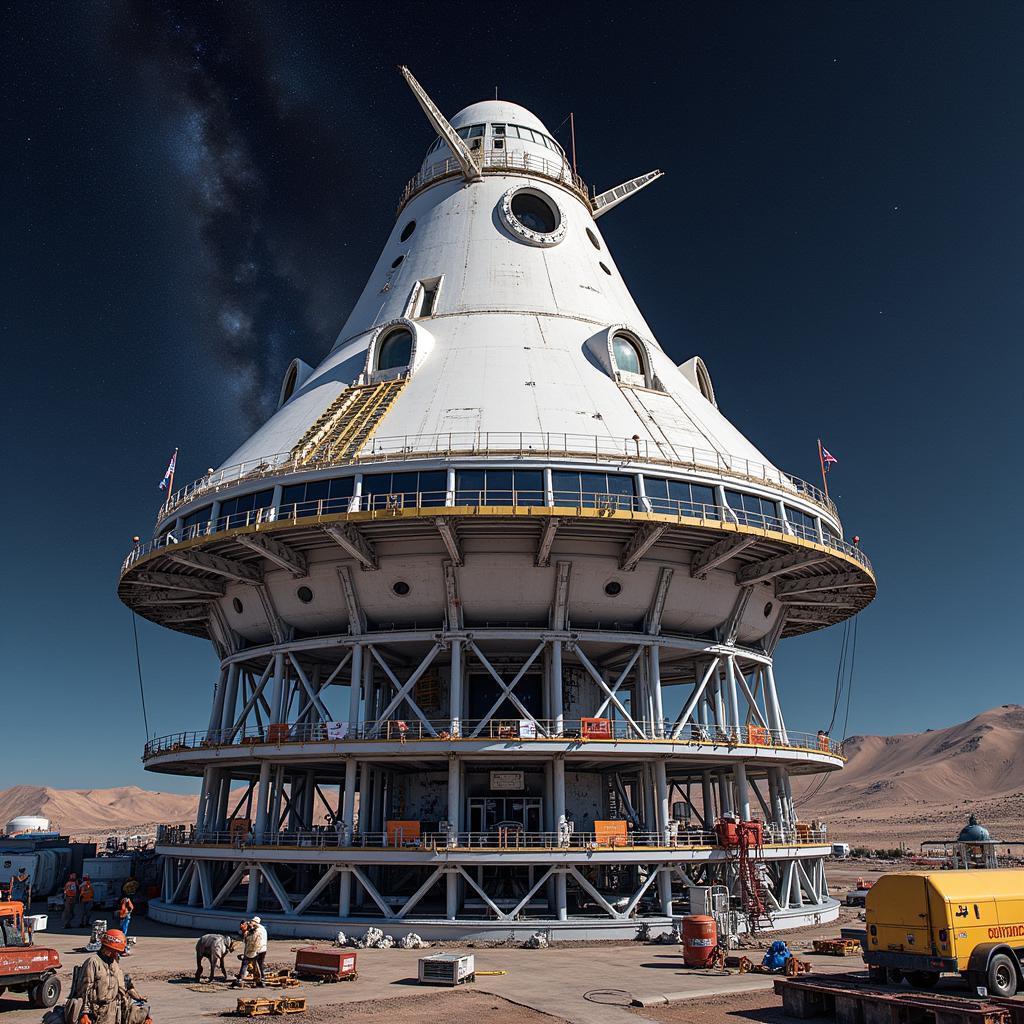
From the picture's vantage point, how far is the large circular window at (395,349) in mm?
36219

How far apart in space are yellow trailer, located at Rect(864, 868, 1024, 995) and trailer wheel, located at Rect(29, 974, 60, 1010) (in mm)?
15868

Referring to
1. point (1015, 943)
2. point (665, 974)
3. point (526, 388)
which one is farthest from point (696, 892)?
point (526, 388)

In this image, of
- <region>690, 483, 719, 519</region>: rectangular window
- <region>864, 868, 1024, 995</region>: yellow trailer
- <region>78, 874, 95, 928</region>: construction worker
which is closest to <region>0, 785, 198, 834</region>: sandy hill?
<region>78, 874, 95, 928</region>: construction worker

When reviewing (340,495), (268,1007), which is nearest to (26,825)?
(340,495)

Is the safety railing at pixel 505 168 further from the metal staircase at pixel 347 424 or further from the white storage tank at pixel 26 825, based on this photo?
the white storage tank at pixel 26 825

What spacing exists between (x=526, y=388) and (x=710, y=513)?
8.48 meters

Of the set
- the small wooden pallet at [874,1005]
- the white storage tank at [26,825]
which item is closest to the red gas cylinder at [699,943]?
the small wooden pallet at [874,1005]

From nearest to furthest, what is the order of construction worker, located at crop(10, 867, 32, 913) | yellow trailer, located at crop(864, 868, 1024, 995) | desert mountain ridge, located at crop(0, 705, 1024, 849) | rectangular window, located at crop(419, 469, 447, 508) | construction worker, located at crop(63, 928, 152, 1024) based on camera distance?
construction worker, located at crop(63, 928, 152, 1024) < yellow trailer, located at crop(864, 868, 1024, 995) < rectangular window, located at crop(419, 469, 447, 508) < construction worker, located at crop(10, 867, 32, 913) < desert mountain ridge, located at crop(0, 705, 1024, 849)

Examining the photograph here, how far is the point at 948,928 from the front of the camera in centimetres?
1569

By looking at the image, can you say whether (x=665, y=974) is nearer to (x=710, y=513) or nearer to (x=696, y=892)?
(x=696, y=892)

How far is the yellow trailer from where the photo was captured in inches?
618

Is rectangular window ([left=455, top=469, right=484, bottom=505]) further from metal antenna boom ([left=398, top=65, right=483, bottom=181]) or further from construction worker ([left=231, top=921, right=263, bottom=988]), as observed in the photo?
metal antenna boom ([left=398, top=65, right=483, bottom=181])

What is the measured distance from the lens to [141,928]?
98.9 ft

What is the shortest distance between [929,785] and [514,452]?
15114 cm
